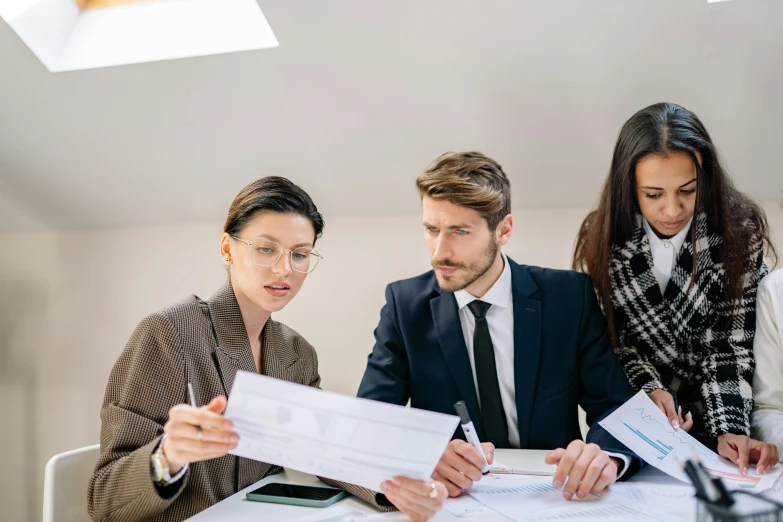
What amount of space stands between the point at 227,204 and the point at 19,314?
1.29 m

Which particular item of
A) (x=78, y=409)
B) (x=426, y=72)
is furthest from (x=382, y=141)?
(x=78, y=409)

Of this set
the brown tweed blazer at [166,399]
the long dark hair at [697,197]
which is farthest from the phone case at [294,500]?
the long dark hair at [697,197]

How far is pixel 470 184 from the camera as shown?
1858 mm

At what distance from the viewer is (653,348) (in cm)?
196

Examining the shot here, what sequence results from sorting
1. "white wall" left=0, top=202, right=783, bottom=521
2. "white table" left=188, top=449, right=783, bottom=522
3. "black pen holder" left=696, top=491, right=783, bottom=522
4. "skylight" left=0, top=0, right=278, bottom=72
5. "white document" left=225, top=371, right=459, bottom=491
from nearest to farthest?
"black pen holder" left=696, top=491, right=783, bottom=522 → "white document" left=225, top=371, right=459, bottom=491 → "white table" left=188, top=449, right=783, bottom=522 → "skylight" left=0, top=0, right=278, bottom=72 → "white wall" left=0, top=202, right=783, bottom=521

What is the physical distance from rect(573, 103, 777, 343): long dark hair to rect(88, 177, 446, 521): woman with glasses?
81 cm

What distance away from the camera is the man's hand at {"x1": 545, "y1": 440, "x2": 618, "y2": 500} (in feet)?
4.51

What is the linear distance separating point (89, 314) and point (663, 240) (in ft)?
8.62

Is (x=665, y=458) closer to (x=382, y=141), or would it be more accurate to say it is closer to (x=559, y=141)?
(x=559, y=141)

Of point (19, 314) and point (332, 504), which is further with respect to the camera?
point (19, 314)

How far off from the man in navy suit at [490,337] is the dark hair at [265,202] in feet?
1.10

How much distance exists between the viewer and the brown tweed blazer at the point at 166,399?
136cm

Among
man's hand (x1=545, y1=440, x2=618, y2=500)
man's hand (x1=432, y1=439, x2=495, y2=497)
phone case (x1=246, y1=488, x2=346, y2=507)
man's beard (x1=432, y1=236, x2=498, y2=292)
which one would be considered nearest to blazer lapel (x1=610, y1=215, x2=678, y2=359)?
man's beard (x1=432, y1=236, x2=498, y2=292)

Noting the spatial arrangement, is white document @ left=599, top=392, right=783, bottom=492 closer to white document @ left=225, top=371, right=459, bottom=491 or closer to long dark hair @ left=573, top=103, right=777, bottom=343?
long dark hair @ left=573, top=103, right=777, bottom=343
